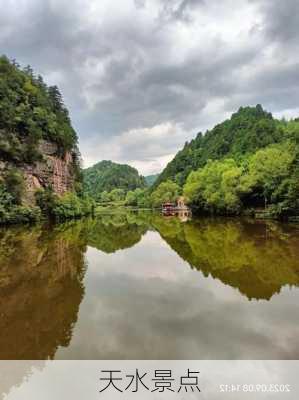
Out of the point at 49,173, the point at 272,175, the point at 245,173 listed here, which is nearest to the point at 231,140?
the point at 245,173

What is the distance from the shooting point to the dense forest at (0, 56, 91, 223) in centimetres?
4050

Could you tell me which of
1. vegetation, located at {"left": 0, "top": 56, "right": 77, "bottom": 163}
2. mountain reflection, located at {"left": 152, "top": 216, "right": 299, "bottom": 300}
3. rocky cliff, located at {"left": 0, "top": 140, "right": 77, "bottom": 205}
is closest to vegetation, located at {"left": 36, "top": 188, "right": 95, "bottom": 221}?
rocky cliff, located at {"left": 0, "top": 140, "right": 77, "bottom": 205}

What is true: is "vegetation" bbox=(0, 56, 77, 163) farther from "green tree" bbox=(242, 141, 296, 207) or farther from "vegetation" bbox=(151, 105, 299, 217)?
"green tree" bbox=(242, 141, 296, 207)

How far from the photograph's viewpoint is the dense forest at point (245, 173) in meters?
36.9

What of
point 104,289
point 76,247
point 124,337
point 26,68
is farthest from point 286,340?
point 26,68

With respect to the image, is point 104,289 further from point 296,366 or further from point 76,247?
point 76,247

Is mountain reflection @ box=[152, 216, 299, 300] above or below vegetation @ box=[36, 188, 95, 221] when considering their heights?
below

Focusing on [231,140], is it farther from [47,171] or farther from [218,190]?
[47,171]

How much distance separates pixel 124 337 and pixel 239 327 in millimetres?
2441

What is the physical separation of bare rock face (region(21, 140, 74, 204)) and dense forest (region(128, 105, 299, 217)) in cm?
2196

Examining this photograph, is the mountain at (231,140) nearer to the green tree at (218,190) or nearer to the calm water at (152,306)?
the green tree at (218,190)

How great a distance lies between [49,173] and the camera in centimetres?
5019

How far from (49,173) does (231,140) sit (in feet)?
205

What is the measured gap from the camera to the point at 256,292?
33.7 feet
